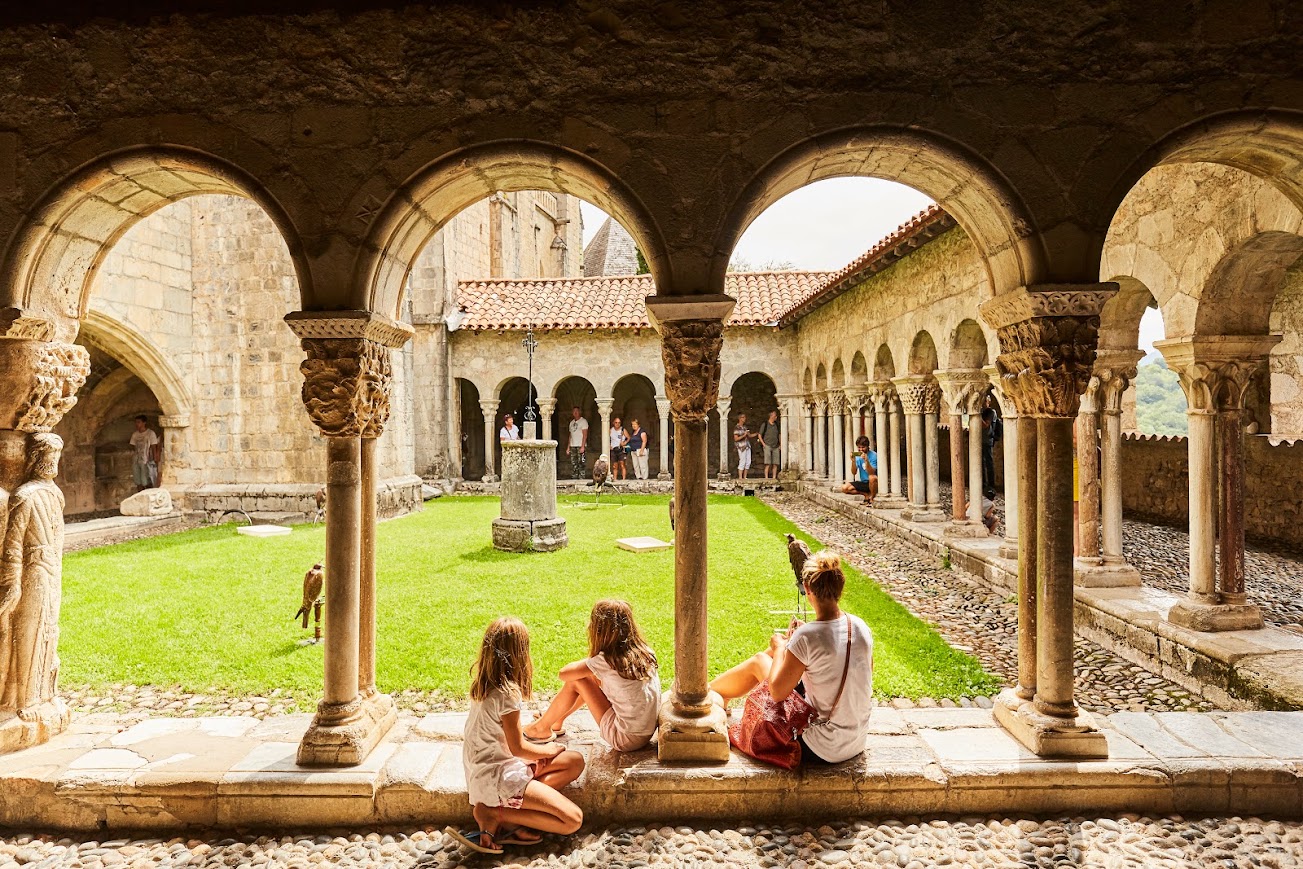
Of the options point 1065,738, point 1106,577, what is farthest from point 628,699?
point 1106,577

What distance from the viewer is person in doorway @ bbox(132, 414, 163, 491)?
13.9 meters

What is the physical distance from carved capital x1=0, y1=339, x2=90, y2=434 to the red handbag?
3.56 metres

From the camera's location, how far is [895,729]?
11.5ft

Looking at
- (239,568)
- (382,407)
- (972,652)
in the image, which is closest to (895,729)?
(972,652)

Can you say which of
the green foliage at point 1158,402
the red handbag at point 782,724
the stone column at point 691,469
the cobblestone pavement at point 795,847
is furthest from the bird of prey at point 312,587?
the green foliage at point 1158,402

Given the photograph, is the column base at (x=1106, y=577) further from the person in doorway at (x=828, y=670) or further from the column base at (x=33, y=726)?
the column base at (x=33, y=726)

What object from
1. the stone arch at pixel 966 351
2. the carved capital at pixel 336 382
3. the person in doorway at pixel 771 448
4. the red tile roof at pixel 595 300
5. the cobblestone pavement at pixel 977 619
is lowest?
the cobblestone pavement at pixel 977 619

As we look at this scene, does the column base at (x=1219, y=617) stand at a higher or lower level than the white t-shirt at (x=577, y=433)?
lower

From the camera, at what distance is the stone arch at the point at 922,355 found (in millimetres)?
10344

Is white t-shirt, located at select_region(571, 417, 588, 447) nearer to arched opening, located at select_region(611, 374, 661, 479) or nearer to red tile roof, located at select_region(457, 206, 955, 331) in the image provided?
red tile roof, located at select_region(457, 206, 955, 331)

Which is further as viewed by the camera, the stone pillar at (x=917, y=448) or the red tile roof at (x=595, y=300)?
the red tile roof at (x=595, y=300)

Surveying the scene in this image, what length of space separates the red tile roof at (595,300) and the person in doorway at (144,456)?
671 cm

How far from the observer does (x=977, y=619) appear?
6270 mm

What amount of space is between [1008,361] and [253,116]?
3845 mm
